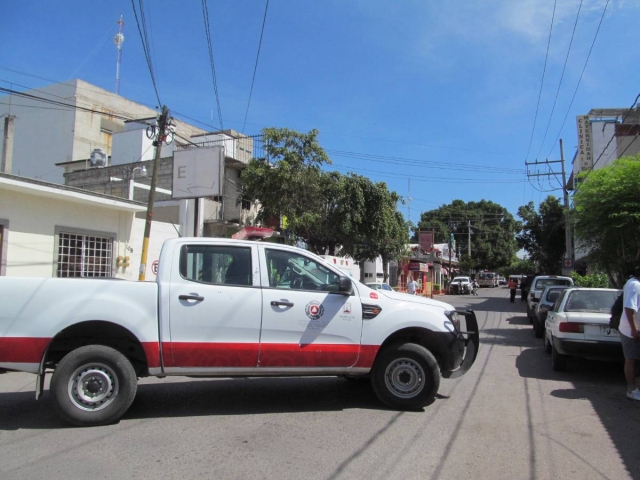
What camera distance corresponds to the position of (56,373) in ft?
16.5

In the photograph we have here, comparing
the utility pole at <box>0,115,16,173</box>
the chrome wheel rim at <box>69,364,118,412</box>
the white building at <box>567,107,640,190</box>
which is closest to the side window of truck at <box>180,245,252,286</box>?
the chrome wheel rim at <box>69,364,118,412</box>

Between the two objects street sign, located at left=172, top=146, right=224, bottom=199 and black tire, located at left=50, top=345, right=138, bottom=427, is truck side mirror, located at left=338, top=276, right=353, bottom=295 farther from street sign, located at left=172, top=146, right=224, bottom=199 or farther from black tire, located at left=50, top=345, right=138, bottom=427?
street sign, located at left=172, top=146, right=224, bottom=199

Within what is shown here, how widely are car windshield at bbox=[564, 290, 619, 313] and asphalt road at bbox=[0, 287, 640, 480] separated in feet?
5.36

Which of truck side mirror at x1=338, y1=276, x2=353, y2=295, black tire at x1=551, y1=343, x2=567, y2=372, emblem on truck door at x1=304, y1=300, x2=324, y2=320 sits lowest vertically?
black tire at x1=551, y1=343, x2=567, y2=372

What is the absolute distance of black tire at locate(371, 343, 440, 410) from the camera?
574 centimetres

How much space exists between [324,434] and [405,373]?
1376 millimetres

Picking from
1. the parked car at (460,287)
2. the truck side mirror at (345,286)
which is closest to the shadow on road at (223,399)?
the truck side mirror at (345,286)

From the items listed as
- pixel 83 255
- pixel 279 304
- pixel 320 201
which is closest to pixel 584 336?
pixel 279 304

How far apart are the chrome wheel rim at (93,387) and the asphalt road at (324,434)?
26 cm

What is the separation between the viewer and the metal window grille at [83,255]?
14492 millimetres

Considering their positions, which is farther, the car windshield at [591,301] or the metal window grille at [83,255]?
the metal window grille at [83,255]

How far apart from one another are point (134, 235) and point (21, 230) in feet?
13.1

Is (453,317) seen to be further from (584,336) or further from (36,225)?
(36,225)

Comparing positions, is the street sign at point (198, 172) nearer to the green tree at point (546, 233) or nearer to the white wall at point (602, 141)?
the white wall at point (602, 141)
